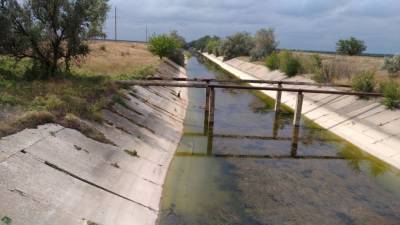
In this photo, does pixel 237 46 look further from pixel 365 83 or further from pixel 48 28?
pixel 48 28

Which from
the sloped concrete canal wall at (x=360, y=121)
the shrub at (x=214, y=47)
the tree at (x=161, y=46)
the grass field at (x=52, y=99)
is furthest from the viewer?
the shrub at (x=214, y=47)

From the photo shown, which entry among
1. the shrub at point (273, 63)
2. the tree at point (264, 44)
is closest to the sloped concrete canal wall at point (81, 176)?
the shrub at point (273, 63)

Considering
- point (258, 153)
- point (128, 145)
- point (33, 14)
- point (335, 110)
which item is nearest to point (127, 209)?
point (128, 145)

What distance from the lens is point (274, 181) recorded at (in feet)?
56.7

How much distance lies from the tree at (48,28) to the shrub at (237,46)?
79.8 m

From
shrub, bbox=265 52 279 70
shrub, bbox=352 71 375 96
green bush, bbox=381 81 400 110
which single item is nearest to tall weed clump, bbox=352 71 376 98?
shrub, bbox=352 71 375 96

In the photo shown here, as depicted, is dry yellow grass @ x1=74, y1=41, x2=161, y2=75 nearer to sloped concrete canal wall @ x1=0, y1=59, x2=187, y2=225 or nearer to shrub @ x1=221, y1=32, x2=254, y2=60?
sloped concrete canal wall @ x1=0, y1=59, x2=187, y2=225

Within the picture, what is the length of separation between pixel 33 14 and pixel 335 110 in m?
22.5

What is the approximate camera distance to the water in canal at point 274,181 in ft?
45.6

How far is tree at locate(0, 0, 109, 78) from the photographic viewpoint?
22922 mm

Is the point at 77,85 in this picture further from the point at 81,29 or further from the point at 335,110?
the point at 335,110

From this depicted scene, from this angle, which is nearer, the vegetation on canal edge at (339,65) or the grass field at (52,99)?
the grass field at (52,99)

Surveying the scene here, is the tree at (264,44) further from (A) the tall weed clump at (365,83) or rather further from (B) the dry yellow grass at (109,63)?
(A) the tall weed clump at (365,83)

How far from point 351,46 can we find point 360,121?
6122 cm
